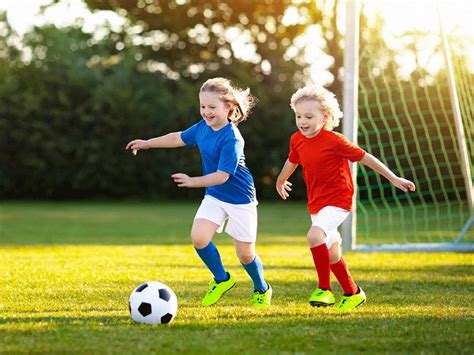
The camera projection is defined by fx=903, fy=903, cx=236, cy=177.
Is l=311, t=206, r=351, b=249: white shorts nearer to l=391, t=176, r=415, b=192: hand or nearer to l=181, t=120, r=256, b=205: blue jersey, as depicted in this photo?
l=391, t=176, r=415, b=192: hand

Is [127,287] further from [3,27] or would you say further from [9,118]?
[3,27]

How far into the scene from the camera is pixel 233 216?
5.95 metres

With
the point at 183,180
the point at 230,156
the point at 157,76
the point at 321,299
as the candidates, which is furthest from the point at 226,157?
the point at 157,76

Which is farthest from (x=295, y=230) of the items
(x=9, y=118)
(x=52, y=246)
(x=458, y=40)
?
(x=9, y=118)

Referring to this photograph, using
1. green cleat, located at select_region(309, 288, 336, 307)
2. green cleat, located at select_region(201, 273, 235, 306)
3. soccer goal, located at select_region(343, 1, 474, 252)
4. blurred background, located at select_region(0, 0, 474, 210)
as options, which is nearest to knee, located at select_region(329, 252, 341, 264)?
green cleat, located at select_region(309, 288, 336, 307)

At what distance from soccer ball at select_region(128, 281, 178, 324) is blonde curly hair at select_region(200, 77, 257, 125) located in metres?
1.46

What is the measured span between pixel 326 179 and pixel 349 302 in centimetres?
80

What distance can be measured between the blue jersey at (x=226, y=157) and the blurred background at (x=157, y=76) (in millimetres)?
10701

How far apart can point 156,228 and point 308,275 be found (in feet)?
23.5

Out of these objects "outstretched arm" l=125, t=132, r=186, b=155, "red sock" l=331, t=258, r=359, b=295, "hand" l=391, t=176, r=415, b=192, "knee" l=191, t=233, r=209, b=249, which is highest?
"outstretched arm" l=125, t=132, r=186, b=155

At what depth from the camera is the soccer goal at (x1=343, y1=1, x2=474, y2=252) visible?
10.3 meters

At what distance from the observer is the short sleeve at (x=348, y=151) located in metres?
5.75

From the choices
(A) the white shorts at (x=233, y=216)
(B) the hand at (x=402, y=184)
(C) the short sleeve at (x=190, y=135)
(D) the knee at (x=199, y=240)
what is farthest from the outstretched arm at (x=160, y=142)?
(B) the hand at (x=402, y=184)

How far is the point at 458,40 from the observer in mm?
14742
